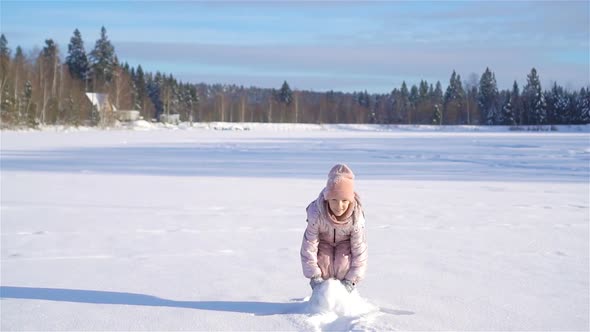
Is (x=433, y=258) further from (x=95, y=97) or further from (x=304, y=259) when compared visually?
(x=95, y=97)

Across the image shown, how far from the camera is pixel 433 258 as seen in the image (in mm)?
5520

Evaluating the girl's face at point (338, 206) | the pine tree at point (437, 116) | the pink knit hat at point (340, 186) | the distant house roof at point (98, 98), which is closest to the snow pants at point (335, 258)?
the girl's face at point (338, 206)

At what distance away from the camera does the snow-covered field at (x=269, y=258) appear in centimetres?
382

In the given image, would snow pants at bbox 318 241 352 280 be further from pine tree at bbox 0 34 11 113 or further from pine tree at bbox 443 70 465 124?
pine tree at bbox 443 70 465 124

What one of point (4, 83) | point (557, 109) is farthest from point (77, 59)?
point (557, 109)

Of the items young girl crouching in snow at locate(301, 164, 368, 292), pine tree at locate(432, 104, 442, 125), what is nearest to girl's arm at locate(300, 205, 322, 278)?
young girl crouching in snow at locate(301, 164, 368, 292)

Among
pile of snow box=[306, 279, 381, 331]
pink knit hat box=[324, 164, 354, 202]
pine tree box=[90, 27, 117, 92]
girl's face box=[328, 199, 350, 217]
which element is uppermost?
pine tree box=[90, 27, 117, 92]

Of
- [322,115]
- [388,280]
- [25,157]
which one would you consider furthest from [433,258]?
[322,115]

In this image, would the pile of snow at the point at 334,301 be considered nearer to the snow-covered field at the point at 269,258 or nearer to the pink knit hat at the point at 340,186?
the snow-covered field at the point at 269,258

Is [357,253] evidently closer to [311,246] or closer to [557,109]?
[311,246]

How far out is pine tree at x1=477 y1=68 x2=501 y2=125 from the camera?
261 ft

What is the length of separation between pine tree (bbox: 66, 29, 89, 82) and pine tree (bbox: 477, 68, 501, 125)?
5183cm

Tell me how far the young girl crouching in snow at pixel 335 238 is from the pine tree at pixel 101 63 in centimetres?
7625

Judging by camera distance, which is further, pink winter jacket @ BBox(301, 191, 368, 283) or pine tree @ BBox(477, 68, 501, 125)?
pine tree @ BBox(477, 68, 501, 125)
